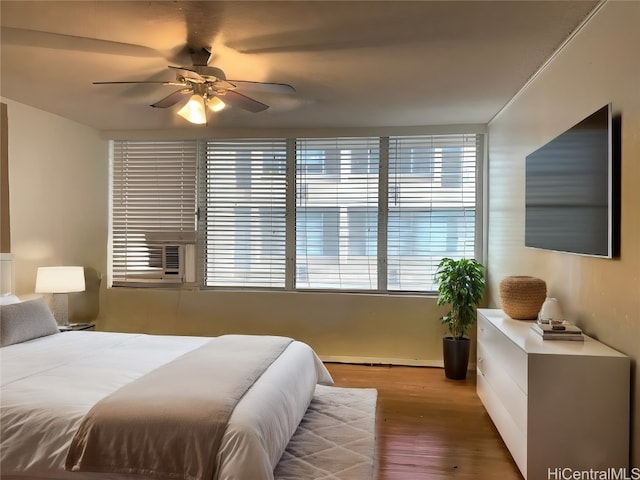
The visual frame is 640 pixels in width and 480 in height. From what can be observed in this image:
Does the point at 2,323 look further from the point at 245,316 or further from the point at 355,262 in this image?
the point at 355,262

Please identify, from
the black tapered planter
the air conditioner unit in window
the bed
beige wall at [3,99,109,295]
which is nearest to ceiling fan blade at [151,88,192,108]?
the bed

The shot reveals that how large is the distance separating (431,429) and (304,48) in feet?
8.95

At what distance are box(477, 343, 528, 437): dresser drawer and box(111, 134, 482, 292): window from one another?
4.88 feet

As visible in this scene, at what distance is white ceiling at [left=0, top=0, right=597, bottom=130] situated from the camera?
93.1 inches

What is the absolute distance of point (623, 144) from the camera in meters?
2.10

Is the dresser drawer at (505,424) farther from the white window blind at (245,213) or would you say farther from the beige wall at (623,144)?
the white window blind at (245,213)

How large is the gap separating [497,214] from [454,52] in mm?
1903

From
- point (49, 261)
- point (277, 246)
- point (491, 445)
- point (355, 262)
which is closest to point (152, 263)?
point (49, 261)

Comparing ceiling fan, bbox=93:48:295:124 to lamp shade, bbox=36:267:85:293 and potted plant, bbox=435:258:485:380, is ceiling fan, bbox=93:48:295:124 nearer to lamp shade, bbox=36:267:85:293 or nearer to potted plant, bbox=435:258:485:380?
lamp shade, bbox=36:267:85:293

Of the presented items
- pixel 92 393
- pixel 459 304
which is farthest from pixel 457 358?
pixel 92 393

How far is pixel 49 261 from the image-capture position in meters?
4.50

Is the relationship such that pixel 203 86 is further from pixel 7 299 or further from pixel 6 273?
pixel 6 273

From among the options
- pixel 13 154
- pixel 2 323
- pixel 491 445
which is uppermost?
pixel 13 154

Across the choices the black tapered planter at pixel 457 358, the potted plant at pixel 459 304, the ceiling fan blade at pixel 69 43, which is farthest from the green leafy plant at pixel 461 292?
the ceiling fan blade at pixel 69 43
